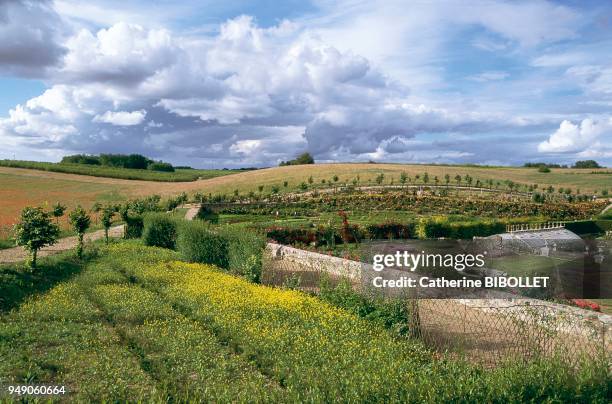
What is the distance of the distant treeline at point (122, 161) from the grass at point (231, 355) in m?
76.9

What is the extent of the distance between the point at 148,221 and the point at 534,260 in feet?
60.8

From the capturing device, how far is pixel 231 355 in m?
8.04

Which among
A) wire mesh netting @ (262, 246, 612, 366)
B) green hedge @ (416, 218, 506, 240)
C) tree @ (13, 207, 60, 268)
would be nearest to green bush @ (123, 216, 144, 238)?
tree @ (13, 207, 60, 268)

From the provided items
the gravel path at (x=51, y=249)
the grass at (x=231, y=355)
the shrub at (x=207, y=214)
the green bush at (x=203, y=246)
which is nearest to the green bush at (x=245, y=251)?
the green bush at (x=203, y=246)

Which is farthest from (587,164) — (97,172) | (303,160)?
(97,172)

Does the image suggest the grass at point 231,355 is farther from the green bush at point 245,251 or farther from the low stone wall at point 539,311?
the green bush at point 245,251

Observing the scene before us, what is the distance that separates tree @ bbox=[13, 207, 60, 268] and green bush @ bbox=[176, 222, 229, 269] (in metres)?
4.44

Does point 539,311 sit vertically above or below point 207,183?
below

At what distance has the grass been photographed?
5340mm

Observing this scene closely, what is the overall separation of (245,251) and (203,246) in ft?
9.94

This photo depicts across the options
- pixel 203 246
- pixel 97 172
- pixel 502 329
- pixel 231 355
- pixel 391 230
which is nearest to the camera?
pixel 231 355

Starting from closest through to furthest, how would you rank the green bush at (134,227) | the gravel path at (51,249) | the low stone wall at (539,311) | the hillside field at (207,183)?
1. the low stone wall at (539,311)
2. the gravel path at (51,249)
3. the green bush at (134,227)
4. the hillside field at (207,183)

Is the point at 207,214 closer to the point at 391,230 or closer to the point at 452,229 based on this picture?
the point at 391,230

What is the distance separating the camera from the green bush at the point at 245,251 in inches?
596
